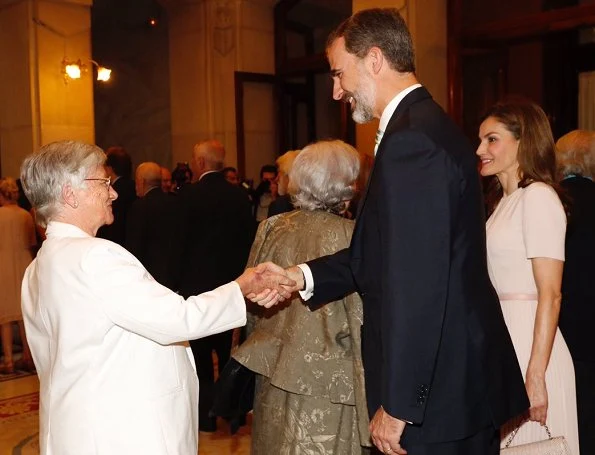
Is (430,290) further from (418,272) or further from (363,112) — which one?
(363,112)

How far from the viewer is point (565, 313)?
3.56 m

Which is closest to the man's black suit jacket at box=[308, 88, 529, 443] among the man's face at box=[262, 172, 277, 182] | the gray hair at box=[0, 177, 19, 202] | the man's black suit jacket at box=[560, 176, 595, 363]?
the man's black suit jacket at box=[560, 176, 595, 363]

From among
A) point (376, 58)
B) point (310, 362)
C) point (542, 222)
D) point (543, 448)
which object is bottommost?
point (543, 448)

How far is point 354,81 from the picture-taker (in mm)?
2307

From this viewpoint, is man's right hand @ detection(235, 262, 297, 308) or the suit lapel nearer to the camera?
the suit lapel

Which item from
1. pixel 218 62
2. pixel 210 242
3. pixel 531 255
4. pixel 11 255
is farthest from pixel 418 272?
pixel 218 62

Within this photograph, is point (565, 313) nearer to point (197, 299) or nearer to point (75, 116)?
point (197, 299)

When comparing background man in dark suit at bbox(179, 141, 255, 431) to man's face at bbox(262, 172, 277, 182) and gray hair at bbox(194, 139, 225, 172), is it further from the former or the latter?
man's face at bbox(262, 172, 277, 182)

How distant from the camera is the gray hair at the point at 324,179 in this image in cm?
304

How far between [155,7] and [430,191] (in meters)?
14.0

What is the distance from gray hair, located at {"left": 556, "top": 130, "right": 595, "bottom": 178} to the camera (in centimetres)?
376

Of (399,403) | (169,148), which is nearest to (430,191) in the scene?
(399,403)

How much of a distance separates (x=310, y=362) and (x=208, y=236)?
273 cm

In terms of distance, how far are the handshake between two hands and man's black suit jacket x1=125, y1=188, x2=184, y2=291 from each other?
9.14 feet
